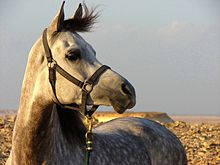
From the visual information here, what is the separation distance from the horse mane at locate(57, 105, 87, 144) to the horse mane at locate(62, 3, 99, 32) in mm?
708

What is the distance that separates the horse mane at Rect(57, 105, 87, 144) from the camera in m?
4.78

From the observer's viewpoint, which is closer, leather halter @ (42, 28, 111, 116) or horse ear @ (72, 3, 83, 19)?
leather halter @ (42, 28, 111, 116)

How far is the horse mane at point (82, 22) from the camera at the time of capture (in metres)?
4.68

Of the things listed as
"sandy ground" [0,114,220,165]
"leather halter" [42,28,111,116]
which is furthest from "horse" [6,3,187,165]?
"sandy ground" [0,114,220,165]

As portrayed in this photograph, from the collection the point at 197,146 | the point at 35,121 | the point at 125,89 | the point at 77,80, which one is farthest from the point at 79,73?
the point at 197,146

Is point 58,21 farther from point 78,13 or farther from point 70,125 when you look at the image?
point 70,125

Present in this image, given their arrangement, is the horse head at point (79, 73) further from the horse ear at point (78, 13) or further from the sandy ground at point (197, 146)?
the sandy ground at point (197, 146)

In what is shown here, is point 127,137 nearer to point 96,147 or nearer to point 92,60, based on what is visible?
point 96,147

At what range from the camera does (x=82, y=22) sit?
188 inches

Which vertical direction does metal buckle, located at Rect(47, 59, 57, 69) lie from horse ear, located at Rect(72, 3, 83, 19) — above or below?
below

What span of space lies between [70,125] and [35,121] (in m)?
0.39

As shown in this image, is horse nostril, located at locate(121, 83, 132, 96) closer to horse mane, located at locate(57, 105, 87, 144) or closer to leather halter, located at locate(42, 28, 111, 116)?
leather halter, located at locate(42, 28, 111, 116)

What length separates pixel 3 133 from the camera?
587 inches

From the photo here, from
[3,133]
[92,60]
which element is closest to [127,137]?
[92,60]
